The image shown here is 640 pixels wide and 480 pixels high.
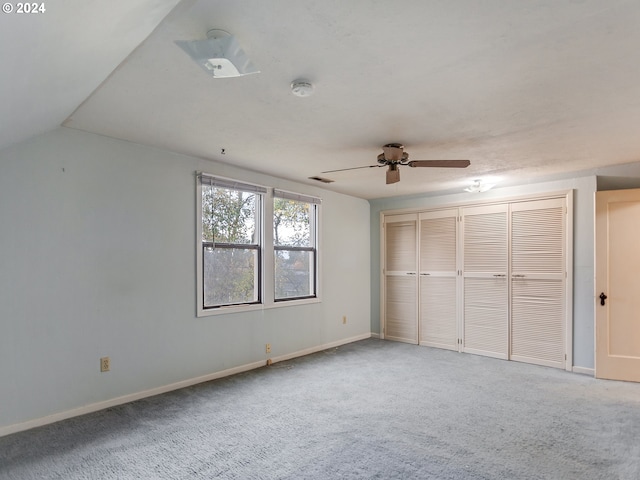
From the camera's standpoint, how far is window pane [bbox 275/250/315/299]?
4.87 m

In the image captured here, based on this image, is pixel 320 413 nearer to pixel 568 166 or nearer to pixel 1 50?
pixel 1 50

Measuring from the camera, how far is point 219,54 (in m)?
1.77

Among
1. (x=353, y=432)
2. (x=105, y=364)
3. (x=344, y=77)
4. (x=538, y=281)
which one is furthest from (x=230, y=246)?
(x=538, y=281)

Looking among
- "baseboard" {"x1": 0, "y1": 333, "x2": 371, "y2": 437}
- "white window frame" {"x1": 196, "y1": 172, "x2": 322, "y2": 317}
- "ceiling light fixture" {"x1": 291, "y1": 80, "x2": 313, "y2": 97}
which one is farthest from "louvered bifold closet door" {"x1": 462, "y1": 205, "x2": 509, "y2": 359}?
"ceiling light fixture" {"x1": 291, "y1": 80, "x2": 313, "y2": 97}

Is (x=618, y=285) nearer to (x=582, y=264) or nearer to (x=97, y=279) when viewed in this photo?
(x=582, y=264)

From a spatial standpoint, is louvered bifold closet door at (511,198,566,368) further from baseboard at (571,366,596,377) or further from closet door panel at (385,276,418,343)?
closet door panel at (385,276,418,343)

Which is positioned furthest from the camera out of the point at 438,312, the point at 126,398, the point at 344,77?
the point at 438,312

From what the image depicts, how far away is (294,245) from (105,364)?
262 centimetres

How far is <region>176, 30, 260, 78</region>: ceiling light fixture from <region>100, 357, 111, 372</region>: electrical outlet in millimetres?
2616

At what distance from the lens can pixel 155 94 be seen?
2412 millimetres

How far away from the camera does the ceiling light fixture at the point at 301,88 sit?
2229 mm

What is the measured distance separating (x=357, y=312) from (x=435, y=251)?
1.61m

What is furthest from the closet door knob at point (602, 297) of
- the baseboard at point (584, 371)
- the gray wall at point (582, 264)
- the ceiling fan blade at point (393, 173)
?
the ceiling fan blade at point (393, 173)

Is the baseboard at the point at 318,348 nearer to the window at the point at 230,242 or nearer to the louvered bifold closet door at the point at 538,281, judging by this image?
the window at the point at 230,242
